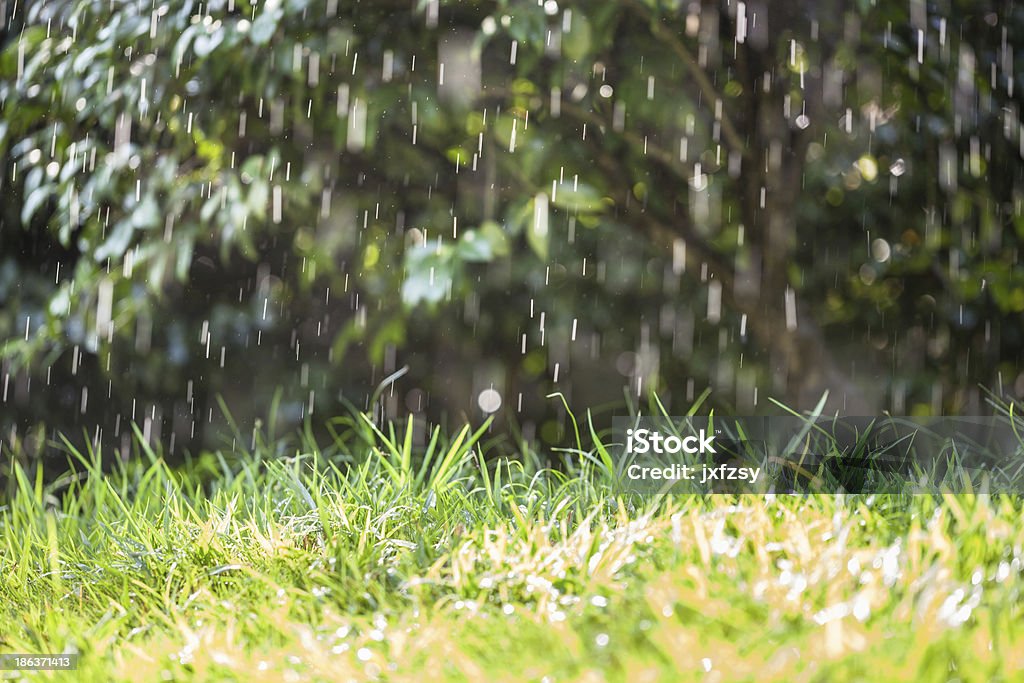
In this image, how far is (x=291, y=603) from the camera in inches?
55.7

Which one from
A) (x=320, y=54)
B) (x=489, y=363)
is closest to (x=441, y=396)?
(x=489, y=363)

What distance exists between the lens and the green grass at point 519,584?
43.1 inches

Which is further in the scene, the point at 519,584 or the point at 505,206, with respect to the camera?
the point at 505,206

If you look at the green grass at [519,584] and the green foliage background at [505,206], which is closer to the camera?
the green grass at [519,584]

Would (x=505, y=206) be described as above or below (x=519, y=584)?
above

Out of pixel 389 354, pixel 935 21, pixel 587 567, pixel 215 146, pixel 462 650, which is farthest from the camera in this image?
pixel 389 354

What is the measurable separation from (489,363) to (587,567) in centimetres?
156

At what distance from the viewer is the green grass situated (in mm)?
1096

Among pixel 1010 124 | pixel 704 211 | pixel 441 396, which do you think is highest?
pixel 1010 124

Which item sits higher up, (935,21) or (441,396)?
(935,21)

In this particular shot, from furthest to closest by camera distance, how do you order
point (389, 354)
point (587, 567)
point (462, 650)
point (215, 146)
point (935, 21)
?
point (389, 354)
point (215, 146)
point (935, 21)
point (587, 567)
point (462, 650)

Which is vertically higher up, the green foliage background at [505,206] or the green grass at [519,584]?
the green foliage background at [505,206]

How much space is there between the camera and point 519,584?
1.37 metres

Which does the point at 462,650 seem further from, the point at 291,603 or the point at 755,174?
the point at 755,174
